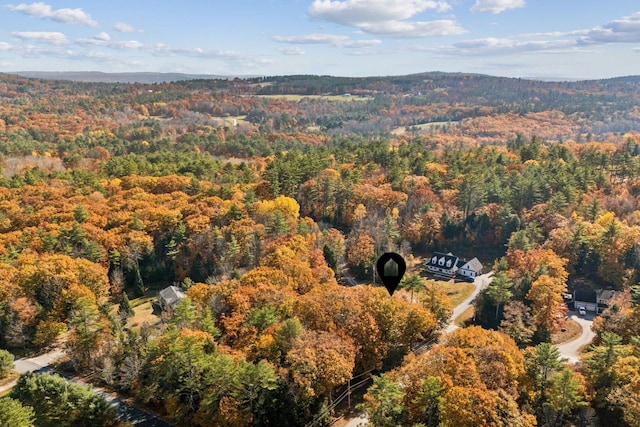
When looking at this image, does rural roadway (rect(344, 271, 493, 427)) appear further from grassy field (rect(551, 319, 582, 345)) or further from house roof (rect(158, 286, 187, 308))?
house roof (rect(158, 286, 187, 308))

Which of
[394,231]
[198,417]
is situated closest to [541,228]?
[394,231]

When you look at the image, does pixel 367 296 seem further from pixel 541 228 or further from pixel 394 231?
pixel 541 228

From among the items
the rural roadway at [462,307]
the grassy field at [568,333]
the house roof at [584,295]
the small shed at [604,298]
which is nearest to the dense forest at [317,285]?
the rural roadway at [462,307]

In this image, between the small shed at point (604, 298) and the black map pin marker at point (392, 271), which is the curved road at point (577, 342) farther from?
the black map pin marker at point (392, 271)

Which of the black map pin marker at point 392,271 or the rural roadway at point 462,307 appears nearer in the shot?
the black map pin marker at point 392,271

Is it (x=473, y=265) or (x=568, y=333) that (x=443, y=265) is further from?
(x=568, y=333)

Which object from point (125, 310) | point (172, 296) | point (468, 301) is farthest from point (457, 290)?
point (125, 310)
